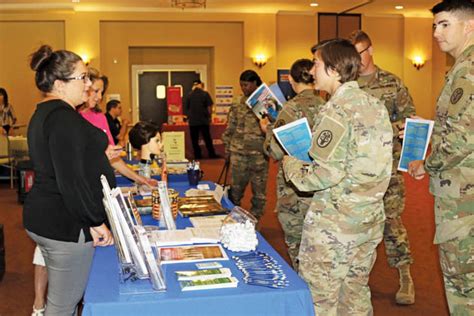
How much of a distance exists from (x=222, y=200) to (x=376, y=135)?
1.35 meters

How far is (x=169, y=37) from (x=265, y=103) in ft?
33.1

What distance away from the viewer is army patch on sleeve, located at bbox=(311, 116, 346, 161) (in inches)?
83.2

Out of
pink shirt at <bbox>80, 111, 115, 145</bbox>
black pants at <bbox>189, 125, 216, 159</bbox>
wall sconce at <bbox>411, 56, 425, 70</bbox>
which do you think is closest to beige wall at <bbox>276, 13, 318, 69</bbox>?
wall sconce at <bbox>411, 56, 425, 70</bbox>

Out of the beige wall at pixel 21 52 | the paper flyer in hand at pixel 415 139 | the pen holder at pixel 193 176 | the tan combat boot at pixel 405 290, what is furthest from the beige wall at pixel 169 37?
the paper flyer in hand at pixel 415 139

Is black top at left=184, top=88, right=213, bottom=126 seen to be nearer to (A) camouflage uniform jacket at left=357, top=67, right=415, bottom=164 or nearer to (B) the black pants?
(B) the black pants

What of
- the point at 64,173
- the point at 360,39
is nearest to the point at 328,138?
the point at 64,173

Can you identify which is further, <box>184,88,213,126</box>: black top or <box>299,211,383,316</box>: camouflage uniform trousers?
<box>184,88,213,126</box>: black top

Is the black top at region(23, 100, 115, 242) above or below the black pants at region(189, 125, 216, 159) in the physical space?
above

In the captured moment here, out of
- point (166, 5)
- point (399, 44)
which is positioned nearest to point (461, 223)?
point (166, 5)

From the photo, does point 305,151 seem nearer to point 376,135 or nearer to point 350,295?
point 376,135

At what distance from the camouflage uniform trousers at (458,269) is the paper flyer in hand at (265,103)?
1.55 meters

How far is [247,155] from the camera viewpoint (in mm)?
5793

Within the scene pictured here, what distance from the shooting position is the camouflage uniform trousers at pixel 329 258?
2.20 m

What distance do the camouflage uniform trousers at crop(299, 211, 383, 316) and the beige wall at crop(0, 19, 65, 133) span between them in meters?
11.8
